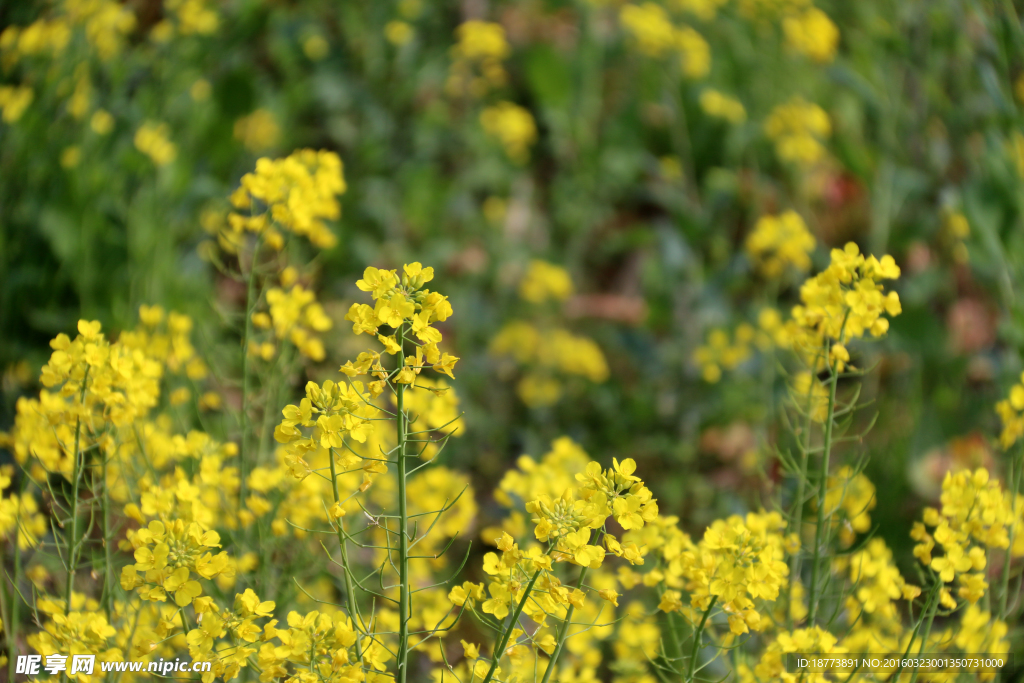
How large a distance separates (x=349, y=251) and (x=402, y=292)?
6.36 ft

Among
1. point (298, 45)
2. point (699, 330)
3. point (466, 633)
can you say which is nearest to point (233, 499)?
point (466, 633)

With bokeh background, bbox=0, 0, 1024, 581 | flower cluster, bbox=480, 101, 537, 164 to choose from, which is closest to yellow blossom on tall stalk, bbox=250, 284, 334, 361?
bokeh background, bbox=0, 0, 1024, 581

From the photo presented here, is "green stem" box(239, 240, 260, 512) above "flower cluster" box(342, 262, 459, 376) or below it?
below

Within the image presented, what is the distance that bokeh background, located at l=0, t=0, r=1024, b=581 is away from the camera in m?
2.11

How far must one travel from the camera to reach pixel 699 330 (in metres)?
2.71

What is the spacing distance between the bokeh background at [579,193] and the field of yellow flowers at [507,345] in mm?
17

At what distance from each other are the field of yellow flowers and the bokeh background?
2 centimetres

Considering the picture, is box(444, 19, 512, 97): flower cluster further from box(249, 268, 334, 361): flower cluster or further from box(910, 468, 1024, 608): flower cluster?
box(910, 468, 1024, 608): flower cluster

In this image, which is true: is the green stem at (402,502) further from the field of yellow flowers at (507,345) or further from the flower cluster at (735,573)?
the flower cluster at (735,573)

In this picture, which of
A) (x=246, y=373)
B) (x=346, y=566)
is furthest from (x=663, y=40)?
(x=346, y=566)

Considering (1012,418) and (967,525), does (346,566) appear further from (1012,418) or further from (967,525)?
(1012,418)

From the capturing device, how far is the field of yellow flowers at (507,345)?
37.2 inches

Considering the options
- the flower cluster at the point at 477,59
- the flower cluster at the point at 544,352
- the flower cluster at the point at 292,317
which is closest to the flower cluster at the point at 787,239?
the flower cluster at the point at 544,352

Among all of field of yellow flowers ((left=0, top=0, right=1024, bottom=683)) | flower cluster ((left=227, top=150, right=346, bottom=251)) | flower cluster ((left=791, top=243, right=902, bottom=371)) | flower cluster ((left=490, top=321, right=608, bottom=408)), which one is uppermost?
flower cluster ((left=227, top=150, right=346, bottom=251))
